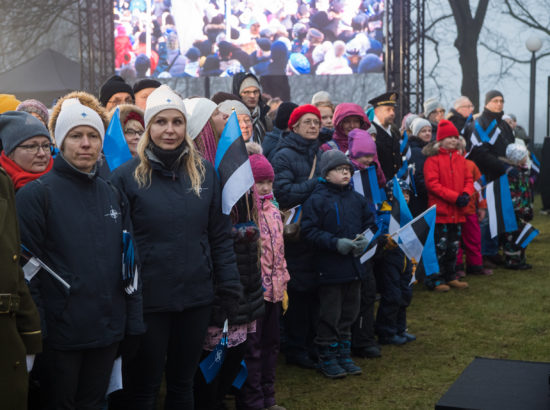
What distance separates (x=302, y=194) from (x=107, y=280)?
2442mm

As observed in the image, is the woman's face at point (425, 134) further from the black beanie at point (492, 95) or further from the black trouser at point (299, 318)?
the black trouser at point (299, 318)

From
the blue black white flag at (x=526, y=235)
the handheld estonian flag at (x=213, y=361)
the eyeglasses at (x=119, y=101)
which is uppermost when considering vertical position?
the eyeglasses at (x=119, y=101)

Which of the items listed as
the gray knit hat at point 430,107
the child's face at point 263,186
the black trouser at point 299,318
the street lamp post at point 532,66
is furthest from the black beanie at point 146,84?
A: the street lamp post at point 532,66

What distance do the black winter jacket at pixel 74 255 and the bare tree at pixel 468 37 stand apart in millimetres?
20555

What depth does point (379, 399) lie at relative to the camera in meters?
4.50

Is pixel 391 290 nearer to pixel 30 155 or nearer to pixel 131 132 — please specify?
pixel 131 132

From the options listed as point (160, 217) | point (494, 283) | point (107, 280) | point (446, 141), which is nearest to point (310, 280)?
point (160, 217)

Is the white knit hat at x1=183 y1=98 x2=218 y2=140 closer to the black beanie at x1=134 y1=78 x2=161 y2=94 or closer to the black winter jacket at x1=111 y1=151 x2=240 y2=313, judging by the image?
the black winter jacket at x1=111 y1=151 x2=240 y2=313

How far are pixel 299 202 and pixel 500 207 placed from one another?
149 inches

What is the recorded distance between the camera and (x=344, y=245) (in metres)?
4.70

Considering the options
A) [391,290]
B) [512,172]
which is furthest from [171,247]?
[512,172]

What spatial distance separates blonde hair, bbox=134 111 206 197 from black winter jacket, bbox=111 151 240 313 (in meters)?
0.02

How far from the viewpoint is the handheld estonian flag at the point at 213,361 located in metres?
3.69

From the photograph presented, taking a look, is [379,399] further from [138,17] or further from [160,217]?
[138,17]
